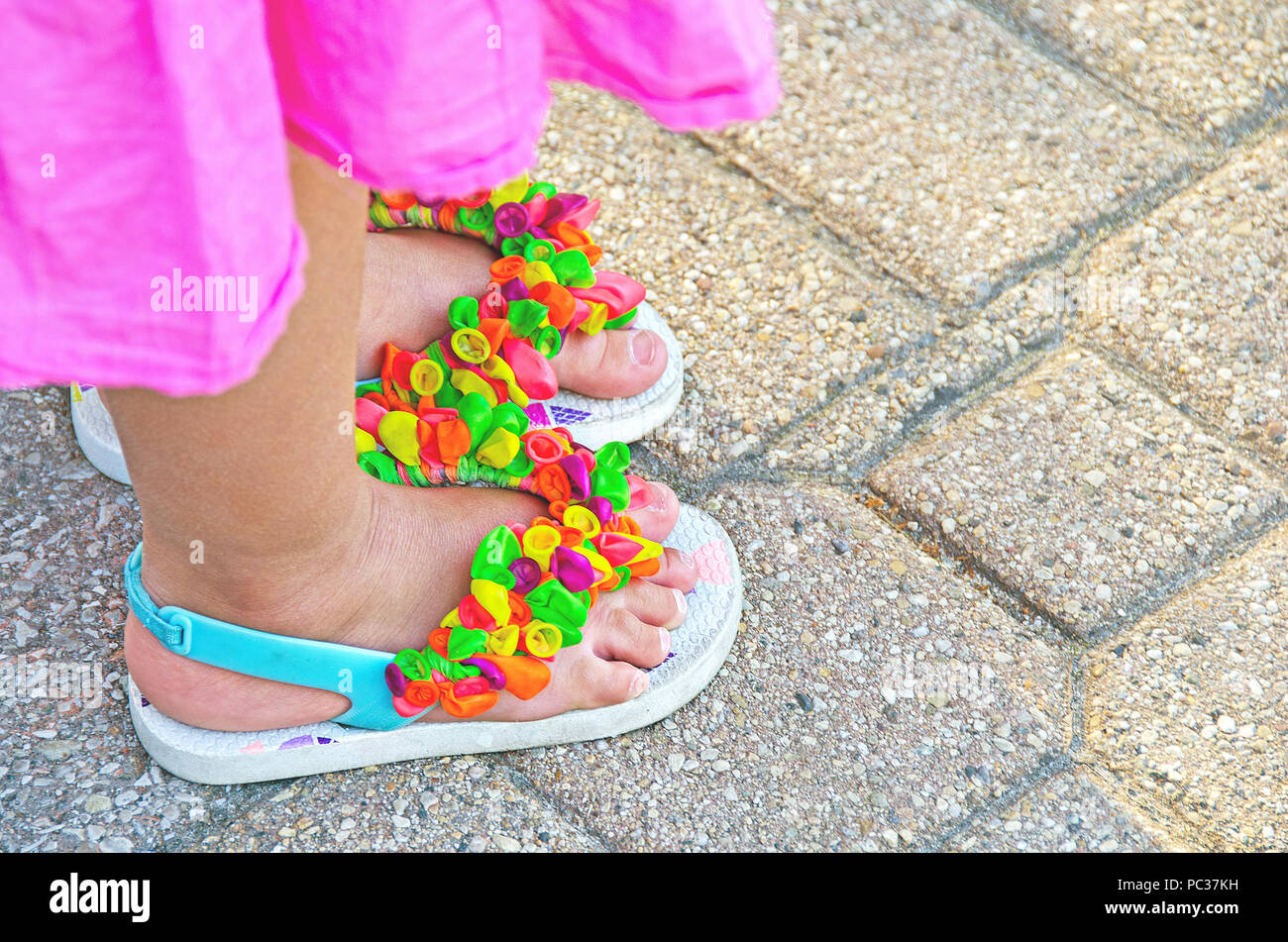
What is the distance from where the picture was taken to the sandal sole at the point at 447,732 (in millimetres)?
1026

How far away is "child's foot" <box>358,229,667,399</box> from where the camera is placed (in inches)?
49.2

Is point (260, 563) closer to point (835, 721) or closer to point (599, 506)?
point (599, 506)

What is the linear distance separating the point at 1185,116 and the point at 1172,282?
376 millimetres

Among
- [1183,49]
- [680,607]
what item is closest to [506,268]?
[680,607]

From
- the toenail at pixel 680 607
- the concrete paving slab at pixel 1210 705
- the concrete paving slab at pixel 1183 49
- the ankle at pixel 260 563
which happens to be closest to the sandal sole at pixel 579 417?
the toenail at pixel 680 607

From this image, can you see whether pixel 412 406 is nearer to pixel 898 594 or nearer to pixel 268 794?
pixel 268 794

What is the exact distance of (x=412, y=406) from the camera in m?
1.22

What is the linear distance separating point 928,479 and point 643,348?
1.19 feet

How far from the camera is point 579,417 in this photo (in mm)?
1309

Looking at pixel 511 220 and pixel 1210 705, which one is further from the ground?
pixel 511 220

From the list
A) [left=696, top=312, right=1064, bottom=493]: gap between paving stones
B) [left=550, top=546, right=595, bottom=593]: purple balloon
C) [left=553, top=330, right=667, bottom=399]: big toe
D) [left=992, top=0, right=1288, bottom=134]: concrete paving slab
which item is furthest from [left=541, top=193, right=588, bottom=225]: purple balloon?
[left=992, top=0, right=1288, bottom=134]: concrete paving slab

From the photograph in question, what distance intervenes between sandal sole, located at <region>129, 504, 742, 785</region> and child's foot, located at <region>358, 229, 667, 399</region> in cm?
23

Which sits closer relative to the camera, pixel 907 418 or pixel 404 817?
pixel 404 817
